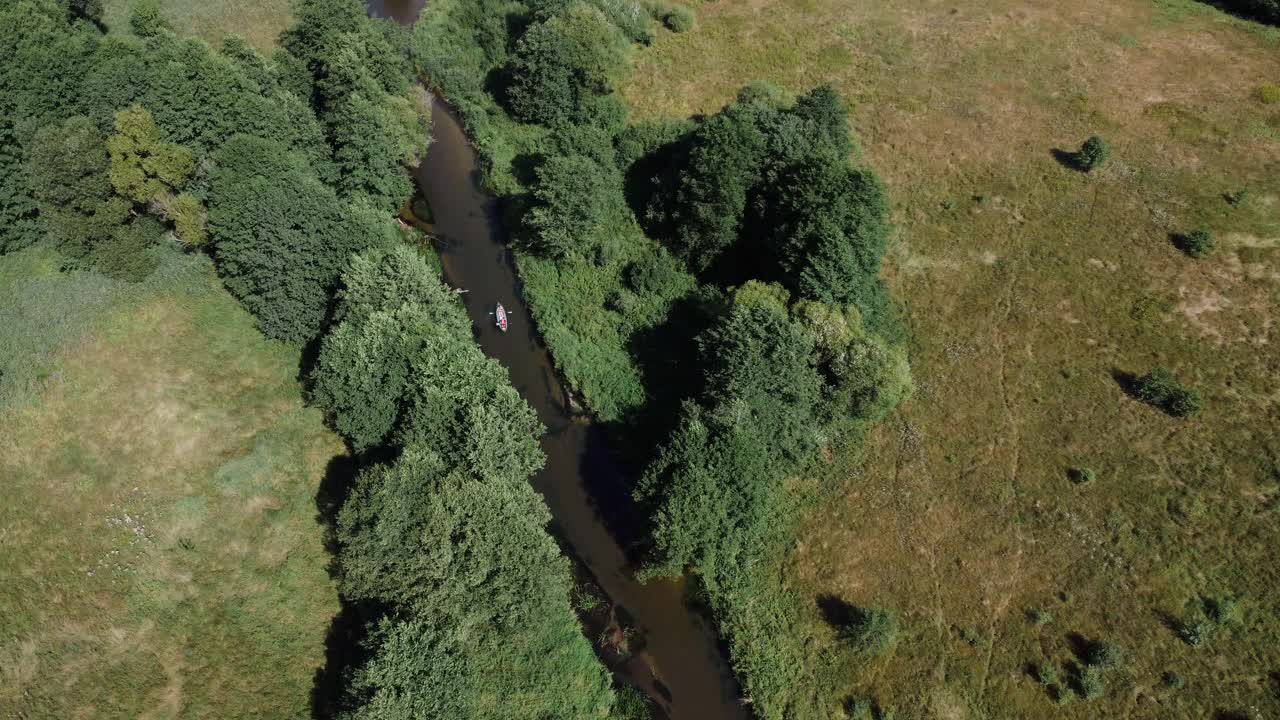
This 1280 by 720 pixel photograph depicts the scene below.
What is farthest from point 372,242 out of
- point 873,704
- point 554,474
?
point 873,704

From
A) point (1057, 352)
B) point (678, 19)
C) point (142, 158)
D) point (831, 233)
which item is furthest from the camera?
point (678, 19)

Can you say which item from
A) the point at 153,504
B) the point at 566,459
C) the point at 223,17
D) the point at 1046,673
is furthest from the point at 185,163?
the point at 1046,673

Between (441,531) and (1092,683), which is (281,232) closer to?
(441,531)

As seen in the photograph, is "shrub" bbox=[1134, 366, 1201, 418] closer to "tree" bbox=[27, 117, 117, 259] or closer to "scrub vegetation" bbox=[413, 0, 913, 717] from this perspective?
"scrub vegetation" bbox=[413, 0, 913, 717]

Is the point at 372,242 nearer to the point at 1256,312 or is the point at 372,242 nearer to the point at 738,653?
the point at 738,653

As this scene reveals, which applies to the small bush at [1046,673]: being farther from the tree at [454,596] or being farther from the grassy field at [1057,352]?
the tree at [454,596]

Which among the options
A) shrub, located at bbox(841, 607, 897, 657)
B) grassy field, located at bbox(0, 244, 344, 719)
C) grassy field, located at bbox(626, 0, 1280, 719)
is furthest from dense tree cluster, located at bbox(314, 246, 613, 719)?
grassy field, located at bbox(626, 0, 1280, 719)

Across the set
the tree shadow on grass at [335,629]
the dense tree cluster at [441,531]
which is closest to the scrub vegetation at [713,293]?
the dense tree cluster at [441,531]
